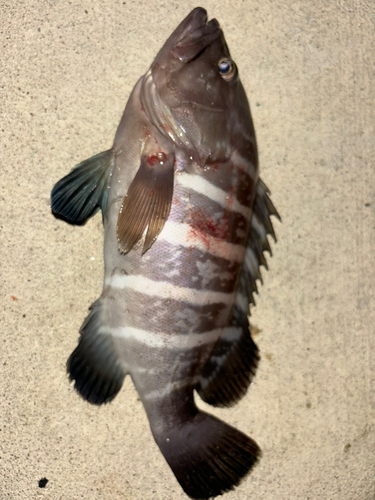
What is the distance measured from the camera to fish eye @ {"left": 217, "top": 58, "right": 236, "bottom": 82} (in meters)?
1.59

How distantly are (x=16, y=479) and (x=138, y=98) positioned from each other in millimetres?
1702

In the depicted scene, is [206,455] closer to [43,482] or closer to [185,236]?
[43,482]

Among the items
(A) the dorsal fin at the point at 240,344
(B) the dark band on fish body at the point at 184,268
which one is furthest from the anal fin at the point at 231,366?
(B) the dark band on fish body at the point at 184,268

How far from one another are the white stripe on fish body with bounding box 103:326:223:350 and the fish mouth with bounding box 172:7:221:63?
1.00 metres

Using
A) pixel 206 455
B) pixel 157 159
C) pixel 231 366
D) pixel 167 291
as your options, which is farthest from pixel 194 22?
pixel 206 455

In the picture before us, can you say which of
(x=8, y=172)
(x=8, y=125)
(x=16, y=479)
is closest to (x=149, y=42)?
(x=8, y=125)

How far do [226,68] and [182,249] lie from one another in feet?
2.34

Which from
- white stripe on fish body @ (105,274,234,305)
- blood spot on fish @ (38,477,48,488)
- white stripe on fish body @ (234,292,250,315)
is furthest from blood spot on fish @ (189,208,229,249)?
blood spot on fish @ (38,477,48,488)

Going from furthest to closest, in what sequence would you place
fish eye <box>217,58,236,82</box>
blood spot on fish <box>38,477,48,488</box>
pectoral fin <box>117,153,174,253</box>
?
blood spot on fish <box>38,477,48,488</box>
fish eye <box>217,58,236,82</box>
pectoral fin <box>117,153,174,253</box>

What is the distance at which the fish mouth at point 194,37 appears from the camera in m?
1.54

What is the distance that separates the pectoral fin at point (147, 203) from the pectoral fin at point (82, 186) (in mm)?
173

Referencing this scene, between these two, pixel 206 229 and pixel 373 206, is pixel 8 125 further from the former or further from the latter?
pixel 373 206

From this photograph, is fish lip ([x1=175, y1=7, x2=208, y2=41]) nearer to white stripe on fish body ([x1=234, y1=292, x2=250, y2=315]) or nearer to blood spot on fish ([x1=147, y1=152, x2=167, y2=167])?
blood spot on fish ([x1=147, y1=152, x2=167, y2=167])

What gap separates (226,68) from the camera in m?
1.59
